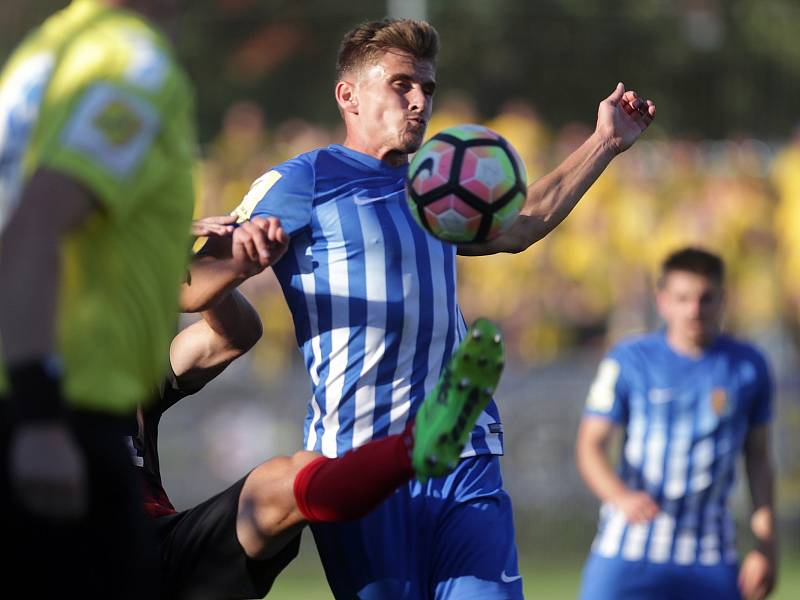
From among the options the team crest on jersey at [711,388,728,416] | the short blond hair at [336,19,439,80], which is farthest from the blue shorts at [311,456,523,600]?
the team crest on jersey at [711,388,728,416]

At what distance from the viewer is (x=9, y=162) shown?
11.6ft

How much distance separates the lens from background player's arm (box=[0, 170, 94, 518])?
3.24 meters

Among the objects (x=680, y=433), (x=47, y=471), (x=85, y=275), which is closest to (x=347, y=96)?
(x=85, y=275)

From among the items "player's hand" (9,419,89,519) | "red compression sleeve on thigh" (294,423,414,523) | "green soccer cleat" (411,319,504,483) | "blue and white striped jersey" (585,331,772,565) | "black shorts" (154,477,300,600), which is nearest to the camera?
"player's hand" (9,419,89,519)

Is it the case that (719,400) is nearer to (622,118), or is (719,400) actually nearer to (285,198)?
(622,118)

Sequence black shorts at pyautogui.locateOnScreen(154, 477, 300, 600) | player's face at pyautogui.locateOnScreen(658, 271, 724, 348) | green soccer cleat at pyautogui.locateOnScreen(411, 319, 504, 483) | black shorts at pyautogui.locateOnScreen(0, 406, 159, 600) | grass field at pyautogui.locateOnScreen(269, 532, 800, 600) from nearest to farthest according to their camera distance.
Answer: black shorts at pyautogui.locateOnScreen(0, 406, 159, 600) < green soccer cleat at pyautogui.locateOnScreen(411, 319, 504, 483) < black shorts at pyautogui.locateOnScreen(154, 477, 300, 600) < player's face at pyautogui.locateOnScreen(658, 271, 724, 348) < grass field at pyautogui.locateOnScreen(269, 532, 800, 600)

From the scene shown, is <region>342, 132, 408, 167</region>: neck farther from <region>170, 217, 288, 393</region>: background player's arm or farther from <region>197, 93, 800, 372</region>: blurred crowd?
<region>197, 93, 800, 372</region>: blurred crowd

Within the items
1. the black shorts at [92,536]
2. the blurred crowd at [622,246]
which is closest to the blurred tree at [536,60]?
the blurred crowd at [622,246]

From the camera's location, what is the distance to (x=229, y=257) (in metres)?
5.01

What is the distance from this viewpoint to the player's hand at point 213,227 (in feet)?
16.4

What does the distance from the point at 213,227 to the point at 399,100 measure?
0.99 m

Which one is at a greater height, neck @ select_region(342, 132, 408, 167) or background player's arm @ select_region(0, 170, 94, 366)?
neck @ select_region(342, 132, 408, 167)

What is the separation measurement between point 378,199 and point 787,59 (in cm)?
1294

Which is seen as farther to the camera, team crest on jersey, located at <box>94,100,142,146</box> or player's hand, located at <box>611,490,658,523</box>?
player's hand, located at <box>611,490,658,523</box>
